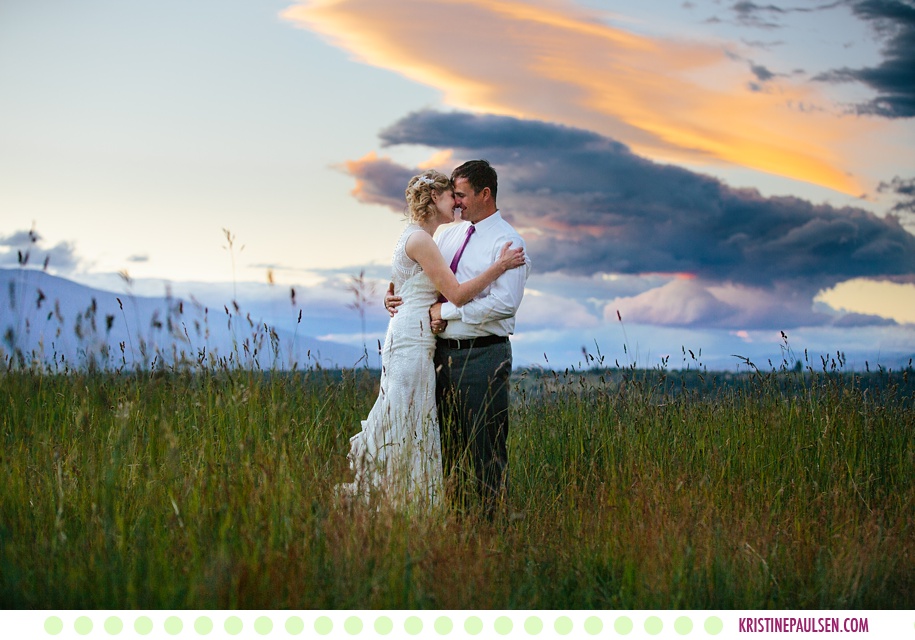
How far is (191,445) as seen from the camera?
16.7ft

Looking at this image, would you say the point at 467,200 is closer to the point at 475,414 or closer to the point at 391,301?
the point at 391,301

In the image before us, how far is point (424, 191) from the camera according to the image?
4871 mm

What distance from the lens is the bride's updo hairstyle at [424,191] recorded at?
4.87 m

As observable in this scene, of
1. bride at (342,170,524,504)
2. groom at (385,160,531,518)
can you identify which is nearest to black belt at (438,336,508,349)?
groom at (385,160,531,518)

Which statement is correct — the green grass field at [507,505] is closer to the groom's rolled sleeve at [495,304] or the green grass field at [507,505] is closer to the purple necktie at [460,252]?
the groom's rolled sleeve at [495,304]

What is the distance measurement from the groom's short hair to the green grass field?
5.50 ft

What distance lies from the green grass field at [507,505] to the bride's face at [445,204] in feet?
4.61

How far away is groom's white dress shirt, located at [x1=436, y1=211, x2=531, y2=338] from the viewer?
477 cm

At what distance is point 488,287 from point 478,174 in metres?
0.71
